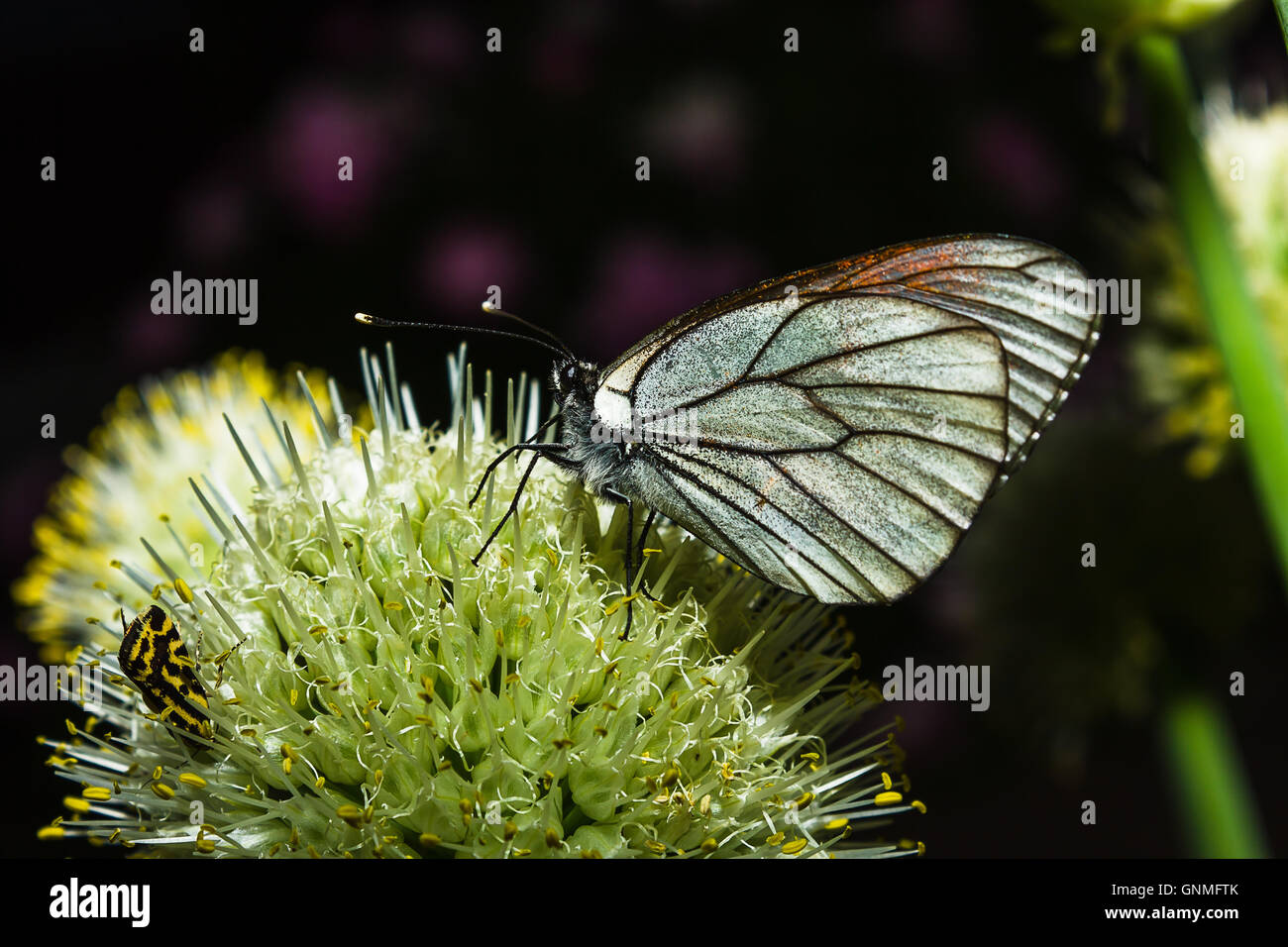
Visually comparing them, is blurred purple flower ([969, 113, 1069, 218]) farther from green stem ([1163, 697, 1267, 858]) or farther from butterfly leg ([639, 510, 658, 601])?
butterfly leg ([639, 510, 658, 601])

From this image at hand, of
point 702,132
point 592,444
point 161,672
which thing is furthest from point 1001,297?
point 702,132

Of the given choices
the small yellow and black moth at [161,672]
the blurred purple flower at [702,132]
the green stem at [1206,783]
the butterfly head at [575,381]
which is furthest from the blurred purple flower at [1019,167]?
the small yellow and black moth at [161,672]

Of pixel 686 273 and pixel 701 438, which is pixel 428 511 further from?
pixel 686 273

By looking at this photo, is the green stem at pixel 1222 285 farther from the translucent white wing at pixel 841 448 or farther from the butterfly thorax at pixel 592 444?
the butterfly thorax at pixel 592 444

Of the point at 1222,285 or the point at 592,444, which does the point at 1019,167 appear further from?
the point at 592,444

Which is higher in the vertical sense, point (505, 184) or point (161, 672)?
point (505, 184)

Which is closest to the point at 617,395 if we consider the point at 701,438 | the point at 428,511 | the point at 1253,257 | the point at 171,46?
the point at 701,438
